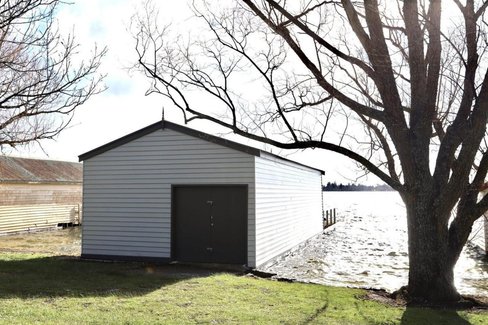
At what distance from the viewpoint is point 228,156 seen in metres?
13.1

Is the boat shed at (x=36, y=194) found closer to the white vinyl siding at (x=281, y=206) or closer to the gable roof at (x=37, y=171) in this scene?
the gable roof at (x=37, y=171)

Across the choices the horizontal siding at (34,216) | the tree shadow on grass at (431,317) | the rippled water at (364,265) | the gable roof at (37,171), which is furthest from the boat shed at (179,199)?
the gable roof at (37,171)

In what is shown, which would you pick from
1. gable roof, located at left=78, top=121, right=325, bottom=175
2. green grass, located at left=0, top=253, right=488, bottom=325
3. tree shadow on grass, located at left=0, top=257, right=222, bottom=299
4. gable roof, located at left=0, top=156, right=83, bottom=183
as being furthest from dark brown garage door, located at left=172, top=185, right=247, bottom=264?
gable roof, located at left=0, top=156, right=83, bottom=183

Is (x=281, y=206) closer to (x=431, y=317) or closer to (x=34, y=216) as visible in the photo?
(x=431, y=317)

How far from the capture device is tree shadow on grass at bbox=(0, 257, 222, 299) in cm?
877

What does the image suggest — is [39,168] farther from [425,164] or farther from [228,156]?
[425,164]

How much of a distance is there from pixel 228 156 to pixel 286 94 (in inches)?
133

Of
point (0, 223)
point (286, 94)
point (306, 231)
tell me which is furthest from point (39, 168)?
point (286, 94)

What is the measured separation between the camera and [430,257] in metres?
8.75

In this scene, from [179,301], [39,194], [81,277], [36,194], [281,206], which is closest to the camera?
[179,301]

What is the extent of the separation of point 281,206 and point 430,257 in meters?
7.60

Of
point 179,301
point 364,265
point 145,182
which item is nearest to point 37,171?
point 145,182

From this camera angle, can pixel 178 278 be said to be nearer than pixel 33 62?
No

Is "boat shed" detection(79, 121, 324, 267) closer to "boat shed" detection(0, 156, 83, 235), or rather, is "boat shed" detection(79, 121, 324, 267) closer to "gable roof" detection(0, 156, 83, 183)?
"boat shed" detection(0, 156, 83, 235)
